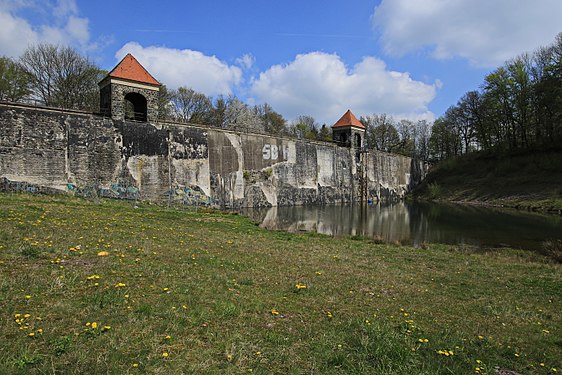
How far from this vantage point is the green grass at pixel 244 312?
3678 millimetres

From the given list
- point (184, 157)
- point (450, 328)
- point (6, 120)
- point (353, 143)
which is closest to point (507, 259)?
point (450, 328)

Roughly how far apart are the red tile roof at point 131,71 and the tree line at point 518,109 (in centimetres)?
3746

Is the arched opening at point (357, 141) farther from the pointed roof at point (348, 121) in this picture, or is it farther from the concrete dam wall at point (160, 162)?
the concrete dam wall at point (160, 162)

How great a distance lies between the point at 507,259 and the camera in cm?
1190

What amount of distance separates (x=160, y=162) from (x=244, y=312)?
2095 centimetres

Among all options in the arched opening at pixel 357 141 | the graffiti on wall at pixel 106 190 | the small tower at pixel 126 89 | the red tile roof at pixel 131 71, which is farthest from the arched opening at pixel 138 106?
the arched opening at pixel 357 141

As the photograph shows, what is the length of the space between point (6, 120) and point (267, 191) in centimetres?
1923

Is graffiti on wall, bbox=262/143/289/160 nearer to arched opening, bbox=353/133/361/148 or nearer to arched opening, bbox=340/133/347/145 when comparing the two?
arched opening, bbox=340/133/347/145

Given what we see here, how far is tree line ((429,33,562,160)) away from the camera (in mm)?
38125

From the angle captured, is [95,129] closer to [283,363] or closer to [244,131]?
[244,131]

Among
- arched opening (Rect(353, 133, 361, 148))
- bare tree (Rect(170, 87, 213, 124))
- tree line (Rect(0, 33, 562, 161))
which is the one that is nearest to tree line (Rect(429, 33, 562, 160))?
tree line (Rect(0, 33, 562, 161))

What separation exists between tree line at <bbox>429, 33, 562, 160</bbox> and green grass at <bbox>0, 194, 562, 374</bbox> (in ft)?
125

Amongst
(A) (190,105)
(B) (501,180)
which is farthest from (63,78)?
(B) (501,180)

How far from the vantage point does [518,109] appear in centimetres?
4375
